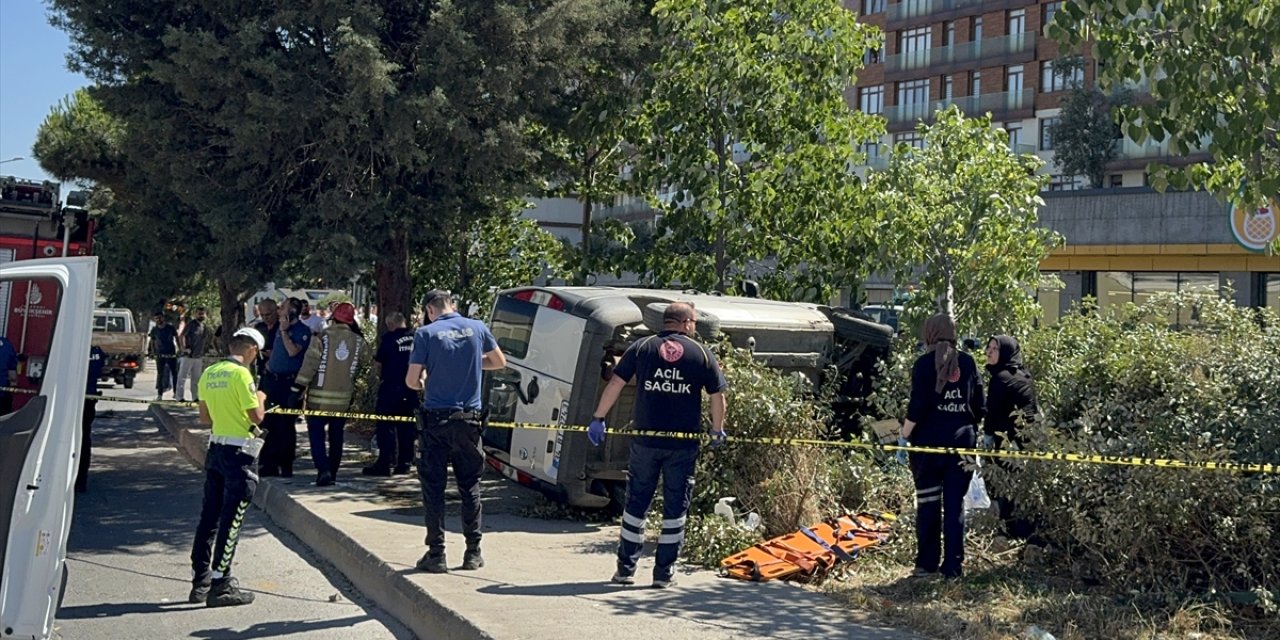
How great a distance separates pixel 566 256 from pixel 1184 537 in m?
11.6

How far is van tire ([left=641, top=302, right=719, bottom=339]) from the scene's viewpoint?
9.41 m

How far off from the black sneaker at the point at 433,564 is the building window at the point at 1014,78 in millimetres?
53121

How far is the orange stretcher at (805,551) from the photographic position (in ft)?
25.7

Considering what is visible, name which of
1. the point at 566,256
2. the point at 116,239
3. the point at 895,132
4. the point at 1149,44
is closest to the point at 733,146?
the point at 566,256

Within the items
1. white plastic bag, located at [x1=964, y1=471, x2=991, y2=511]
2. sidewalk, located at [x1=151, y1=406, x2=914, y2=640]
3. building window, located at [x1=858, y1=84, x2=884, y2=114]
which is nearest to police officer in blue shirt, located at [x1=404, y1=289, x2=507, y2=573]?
sidewalk, located at [x1=151, y1=406, x2=914, y2=640]

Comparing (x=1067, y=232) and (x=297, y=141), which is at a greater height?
(x=1067, y=232)

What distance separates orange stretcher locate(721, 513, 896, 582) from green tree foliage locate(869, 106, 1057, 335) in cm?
592

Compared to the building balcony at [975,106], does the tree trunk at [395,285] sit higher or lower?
lower

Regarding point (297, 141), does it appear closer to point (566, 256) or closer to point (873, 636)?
point (566, 256)

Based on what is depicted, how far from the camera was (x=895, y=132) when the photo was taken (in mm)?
61719

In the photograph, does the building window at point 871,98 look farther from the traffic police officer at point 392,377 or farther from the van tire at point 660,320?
the van tire at point 660,320

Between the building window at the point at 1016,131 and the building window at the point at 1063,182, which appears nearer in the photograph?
the building window at the point at 1063,182

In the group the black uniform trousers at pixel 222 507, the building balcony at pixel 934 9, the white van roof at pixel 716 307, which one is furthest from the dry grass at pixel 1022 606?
the building balcony at pixel 934 9

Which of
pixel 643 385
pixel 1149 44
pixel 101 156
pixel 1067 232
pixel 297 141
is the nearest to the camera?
pixel 643 385
